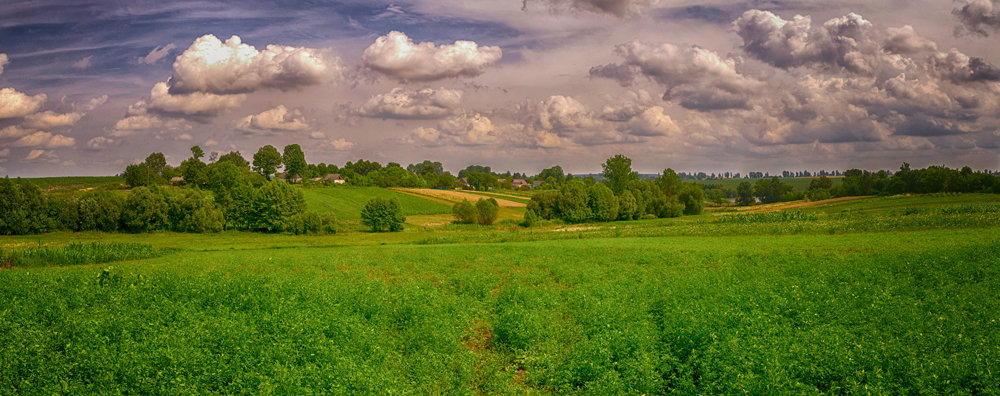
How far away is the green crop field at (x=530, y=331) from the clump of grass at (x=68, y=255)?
19.8 metres

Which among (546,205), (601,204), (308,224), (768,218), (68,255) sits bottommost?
(308,224)

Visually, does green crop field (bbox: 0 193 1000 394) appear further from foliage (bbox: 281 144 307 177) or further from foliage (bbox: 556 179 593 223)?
foliage (bbox: 281 144 307 177)

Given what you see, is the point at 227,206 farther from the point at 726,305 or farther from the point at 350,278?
the point at 726,305

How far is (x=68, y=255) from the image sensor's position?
40406 millimetres

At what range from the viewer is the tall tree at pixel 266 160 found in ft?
446

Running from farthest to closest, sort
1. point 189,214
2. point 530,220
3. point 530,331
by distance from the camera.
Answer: point 530,220 → point 189,214 → point 530,331

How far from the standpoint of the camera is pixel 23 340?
14.5 meters

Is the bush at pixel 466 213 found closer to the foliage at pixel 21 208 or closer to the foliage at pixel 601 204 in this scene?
the foliage at pixel 601 204

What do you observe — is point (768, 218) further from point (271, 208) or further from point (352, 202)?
point (352, 202)

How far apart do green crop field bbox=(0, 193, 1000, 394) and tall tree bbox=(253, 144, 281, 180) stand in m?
121

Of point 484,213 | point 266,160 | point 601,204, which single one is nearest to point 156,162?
point 266,160

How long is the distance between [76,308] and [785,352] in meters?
24.8

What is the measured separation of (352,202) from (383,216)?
118 ft

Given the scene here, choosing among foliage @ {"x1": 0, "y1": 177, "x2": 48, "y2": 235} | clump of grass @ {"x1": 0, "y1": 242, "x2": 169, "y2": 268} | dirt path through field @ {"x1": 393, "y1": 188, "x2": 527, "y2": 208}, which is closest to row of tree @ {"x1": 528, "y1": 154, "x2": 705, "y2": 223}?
dirt path through field @ {"x1": 393, "y1": 188, "x2": 527, "y2": 208}
